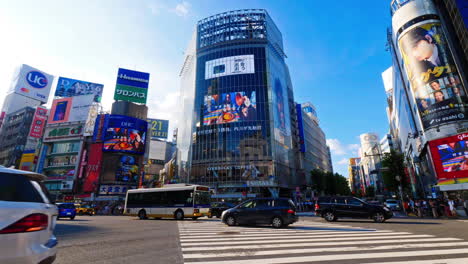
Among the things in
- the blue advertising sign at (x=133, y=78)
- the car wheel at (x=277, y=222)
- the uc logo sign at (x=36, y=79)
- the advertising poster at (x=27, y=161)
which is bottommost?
the car wheel at (x=277, y=222)

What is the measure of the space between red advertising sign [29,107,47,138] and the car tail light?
240ft

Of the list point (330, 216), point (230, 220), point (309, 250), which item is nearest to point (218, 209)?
point (230, 220)

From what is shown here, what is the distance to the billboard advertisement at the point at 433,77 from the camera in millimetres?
28781

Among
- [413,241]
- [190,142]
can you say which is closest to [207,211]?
[413,241]

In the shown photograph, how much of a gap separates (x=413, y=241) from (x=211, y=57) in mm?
58686

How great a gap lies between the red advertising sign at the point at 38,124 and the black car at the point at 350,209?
233 feet

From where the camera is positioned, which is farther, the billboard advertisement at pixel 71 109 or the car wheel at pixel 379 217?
the billboard advertisement at pixel 71 109

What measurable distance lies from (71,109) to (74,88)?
52.1 ft

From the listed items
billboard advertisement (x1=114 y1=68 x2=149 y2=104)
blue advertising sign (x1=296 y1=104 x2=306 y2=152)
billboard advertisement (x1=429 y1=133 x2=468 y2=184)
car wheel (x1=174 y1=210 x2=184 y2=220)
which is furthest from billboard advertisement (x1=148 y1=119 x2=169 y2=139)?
billboard advertisement (x1=429 y1=133 x2=468 y2=184)

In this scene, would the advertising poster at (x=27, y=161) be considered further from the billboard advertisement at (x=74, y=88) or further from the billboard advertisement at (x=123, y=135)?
the billboard advertisement at (x=123, y=135)

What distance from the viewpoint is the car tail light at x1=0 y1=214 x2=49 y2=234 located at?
104 inches

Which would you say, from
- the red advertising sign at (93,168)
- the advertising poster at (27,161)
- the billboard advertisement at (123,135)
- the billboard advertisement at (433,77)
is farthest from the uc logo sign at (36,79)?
the billboard advertisement at (433,77)

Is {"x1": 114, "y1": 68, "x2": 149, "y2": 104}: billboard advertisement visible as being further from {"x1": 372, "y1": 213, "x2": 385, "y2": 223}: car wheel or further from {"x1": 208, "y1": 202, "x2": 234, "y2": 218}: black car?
{"x1": 372, "y1": 213, "x2": 385, "y2": 223}: car wheel

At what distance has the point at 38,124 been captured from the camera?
59.1 meters
